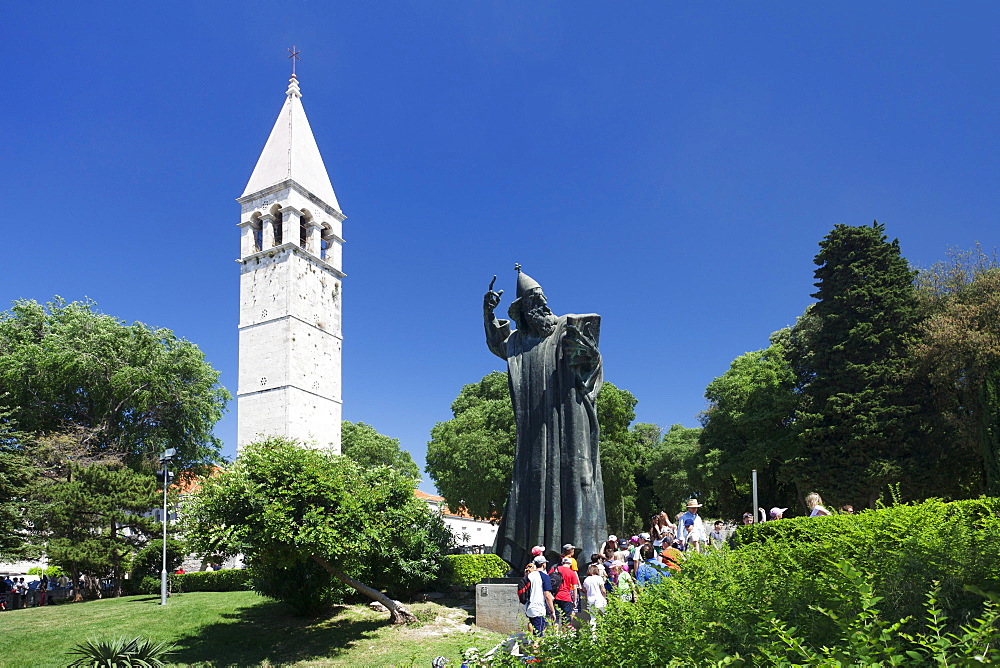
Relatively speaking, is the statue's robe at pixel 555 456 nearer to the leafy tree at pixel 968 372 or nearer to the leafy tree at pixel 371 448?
the leafy tree at pixel 968 372

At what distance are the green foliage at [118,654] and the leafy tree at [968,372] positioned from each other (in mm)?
20467

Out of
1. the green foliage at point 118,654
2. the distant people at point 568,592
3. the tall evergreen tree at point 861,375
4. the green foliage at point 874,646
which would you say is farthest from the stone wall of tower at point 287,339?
the green foliage at point 874,646

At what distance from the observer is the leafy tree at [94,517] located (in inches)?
874

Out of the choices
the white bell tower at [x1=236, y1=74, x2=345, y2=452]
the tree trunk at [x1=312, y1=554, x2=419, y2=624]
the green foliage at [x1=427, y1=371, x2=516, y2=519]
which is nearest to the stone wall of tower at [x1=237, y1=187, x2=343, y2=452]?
the white bell tower at [x1=236, y1=74, x2=345, y2=452]

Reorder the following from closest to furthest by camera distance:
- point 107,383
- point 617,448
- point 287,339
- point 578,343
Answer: point 578,343
point 107,383
point 617,448
point 287,339

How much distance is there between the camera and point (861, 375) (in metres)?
24.5

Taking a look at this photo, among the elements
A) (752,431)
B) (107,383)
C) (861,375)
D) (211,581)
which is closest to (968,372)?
(861,375)

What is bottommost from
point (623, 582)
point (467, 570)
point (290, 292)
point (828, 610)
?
point (467, 570)

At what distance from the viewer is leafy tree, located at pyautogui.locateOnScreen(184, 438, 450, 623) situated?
43.1ft

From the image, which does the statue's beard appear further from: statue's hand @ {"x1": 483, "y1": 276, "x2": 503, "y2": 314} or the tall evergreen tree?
the tall evergreen tree

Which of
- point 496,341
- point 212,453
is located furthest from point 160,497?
point 496,341

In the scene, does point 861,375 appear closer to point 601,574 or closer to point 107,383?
point 601,574

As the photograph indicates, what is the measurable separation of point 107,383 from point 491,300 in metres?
21.3

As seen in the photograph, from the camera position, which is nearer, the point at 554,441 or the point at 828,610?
the point at 828,610
